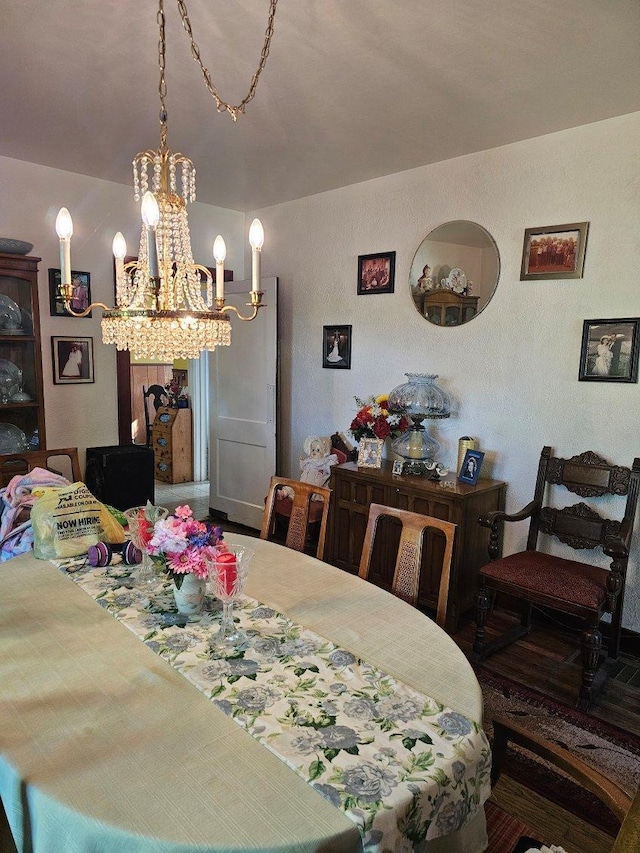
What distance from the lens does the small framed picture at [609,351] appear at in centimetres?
266

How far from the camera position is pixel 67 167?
3.58 m

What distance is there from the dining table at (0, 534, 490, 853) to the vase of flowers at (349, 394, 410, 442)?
1858 mm

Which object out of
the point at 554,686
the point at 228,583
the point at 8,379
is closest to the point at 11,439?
the point at 8,379

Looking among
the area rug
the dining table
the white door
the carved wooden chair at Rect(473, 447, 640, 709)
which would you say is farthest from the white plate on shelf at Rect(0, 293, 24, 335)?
the area rug

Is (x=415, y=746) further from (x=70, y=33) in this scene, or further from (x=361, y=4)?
(x=70, y=33)

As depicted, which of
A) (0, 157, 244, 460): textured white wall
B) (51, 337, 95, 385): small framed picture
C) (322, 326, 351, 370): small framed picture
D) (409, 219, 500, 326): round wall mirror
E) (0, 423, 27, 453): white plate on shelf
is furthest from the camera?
(322, 326, 351, 370): small framed picture

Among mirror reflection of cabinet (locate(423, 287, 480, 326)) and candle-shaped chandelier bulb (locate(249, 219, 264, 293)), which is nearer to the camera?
candle-shaped chandelier bulb (locate(249, 219, 264, 293))

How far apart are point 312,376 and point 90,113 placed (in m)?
2.21

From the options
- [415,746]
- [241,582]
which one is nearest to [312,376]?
[241,582]

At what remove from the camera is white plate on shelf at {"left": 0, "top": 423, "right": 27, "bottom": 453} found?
3377 millimetres

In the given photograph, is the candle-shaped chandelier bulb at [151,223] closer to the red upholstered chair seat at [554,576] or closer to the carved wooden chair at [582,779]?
the carved wooden chair at [582,779]

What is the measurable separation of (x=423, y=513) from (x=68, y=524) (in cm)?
181

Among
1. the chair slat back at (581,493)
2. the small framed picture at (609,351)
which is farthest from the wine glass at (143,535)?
the small framed picture at (609,351)

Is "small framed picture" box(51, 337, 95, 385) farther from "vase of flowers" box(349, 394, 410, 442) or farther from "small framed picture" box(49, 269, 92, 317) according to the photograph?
"vase of flowers" box(349, 394, 410, 442)
